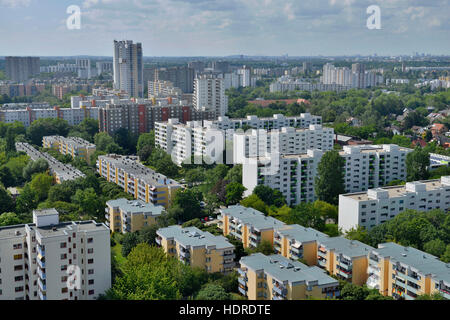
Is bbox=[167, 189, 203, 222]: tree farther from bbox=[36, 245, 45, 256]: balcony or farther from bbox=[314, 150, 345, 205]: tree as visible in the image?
bbox=[36, 245, 45, 256]: balcony

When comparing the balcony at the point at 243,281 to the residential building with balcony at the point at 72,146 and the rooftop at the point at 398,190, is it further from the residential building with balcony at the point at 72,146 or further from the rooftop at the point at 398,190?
the residential building with balcony at the point at 72,146

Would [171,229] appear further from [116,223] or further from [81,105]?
[81,105]

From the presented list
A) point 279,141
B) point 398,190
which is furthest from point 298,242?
point 279,141

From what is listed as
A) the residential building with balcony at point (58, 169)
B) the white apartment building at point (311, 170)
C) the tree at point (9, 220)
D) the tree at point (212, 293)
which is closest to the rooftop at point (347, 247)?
the tree at point (212, 293)
